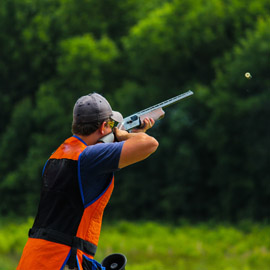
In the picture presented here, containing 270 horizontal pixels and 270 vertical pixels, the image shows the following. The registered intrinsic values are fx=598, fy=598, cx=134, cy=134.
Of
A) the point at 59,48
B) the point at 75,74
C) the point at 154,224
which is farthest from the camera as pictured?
the point at 59,48

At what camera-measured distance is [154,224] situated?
2839 centimetres

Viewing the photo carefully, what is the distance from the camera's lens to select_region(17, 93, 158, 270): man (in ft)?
10.4

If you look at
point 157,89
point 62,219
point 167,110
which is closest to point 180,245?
point 167,110

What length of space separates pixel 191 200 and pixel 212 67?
6670 mm

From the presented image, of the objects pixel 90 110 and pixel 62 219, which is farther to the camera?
pixel 90 110

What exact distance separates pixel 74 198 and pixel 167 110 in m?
25.0

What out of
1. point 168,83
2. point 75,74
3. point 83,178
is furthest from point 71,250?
point 75,74

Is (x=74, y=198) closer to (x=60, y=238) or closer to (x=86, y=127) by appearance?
(x=60, y=238)

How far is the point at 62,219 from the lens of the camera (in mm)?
3189

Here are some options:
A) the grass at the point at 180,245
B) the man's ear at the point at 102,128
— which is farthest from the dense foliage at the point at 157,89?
the man's ear at the point at 102,128

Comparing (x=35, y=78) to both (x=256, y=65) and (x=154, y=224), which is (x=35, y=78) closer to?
(x=154, y=224)

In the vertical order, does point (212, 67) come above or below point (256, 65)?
above

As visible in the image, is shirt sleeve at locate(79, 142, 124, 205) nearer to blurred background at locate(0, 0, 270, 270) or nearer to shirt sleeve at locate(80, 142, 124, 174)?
shirt sleeve at locate(80, 142, 124, 174)

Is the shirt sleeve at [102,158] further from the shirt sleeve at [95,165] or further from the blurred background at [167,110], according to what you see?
the blurred background at [167,110]
